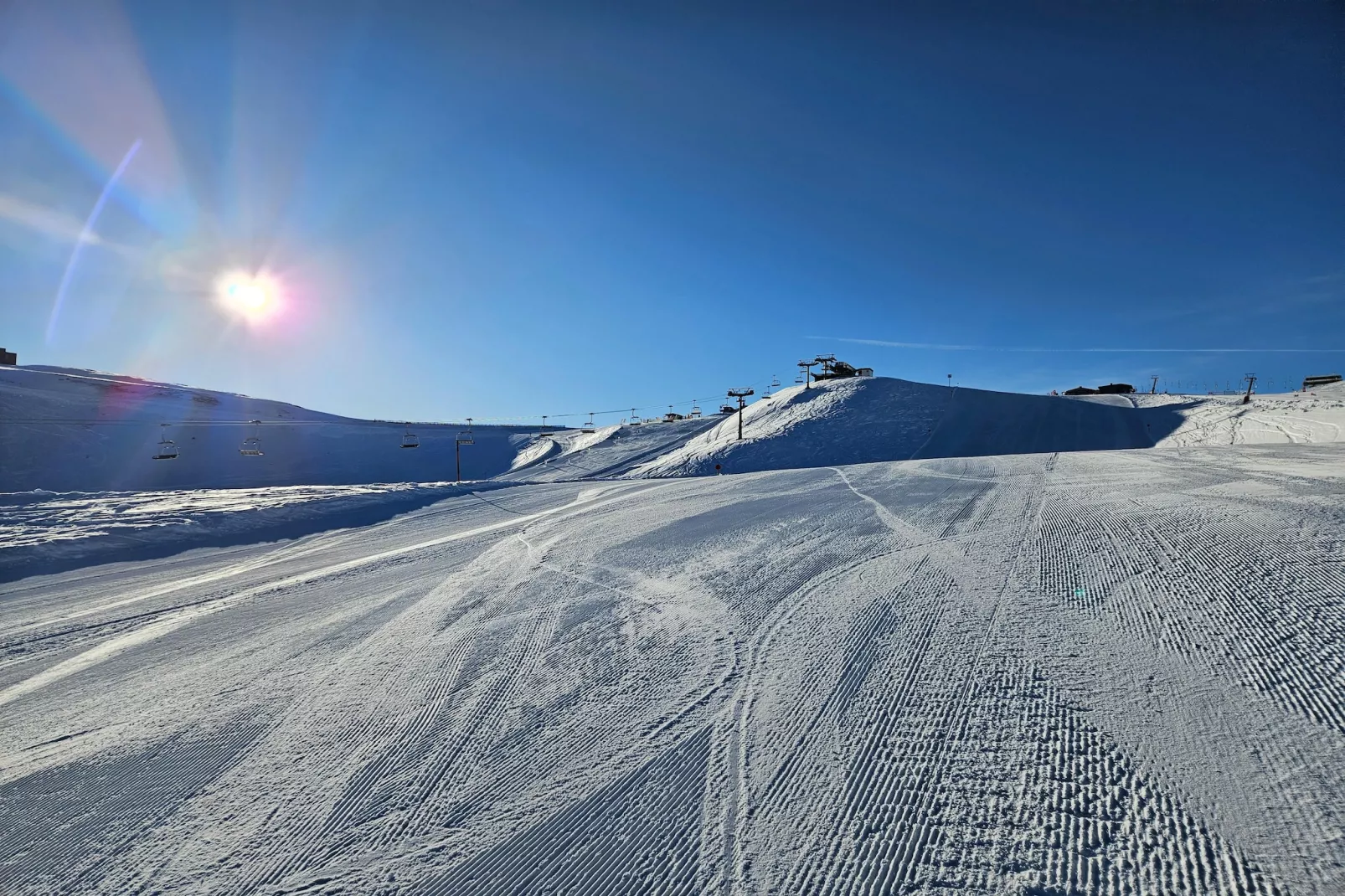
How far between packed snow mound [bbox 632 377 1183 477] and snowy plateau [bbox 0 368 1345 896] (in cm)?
2325

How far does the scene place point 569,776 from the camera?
8.90 feet

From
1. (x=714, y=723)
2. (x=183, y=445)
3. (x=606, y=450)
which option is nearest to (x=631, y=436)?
(x=606, y=450)

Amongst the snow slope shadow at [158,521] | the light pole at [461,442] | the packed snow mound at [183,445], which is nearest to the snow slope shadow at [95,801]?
the snow slope shadow at [158,521]

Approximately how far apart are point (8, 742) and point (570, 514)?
7372mm

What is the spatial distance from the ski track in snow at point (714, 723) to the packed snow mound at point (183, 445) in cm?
3169

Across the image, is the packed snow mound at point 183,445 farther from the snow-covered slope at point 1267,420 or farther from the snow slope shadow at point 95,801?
the snow-covered slope at point 1267,420

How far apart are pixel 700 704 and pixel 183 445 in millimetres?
48273

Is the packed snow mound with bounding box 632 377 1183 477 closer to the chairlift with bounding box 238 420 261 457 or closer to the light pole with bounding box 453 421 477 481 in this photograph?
the light pole with bounding box 453 421 477 481

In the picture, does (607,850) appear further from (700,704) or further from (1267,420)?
(1267,420)

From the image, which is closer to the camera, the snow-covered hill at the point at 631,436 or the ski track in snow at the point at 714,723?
the ski track in snow at the point at 714,723

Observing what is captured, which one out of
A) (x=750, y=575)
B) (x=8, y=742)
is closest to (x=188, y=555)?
(x=8, y=742)

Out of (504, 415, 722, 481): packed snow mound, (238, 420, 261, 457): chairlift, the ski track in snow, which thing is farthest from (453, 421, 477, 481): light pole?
the ski track in snow

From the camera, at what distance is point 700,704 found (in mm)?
3273

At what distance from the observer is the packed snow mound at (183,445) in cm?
3139
